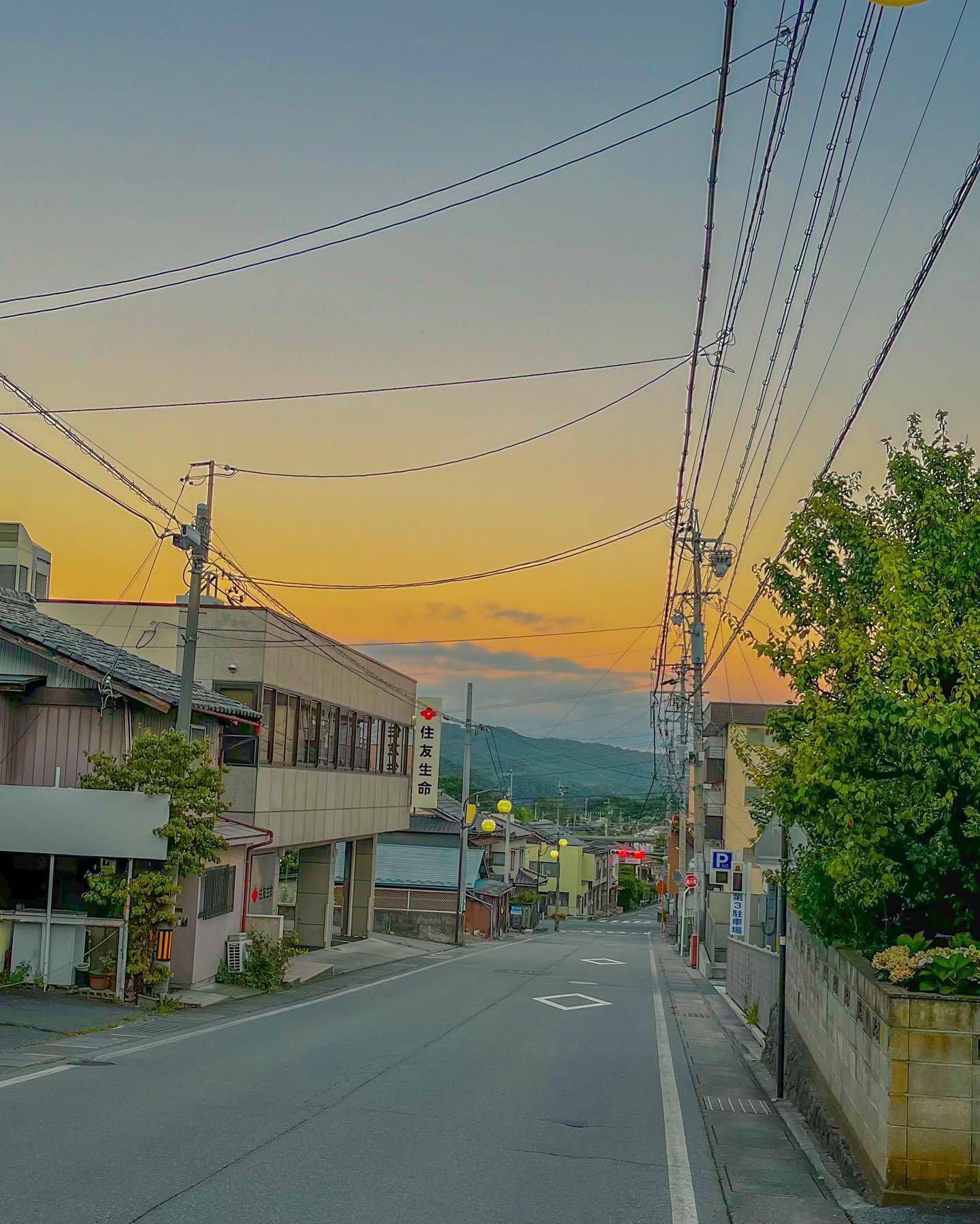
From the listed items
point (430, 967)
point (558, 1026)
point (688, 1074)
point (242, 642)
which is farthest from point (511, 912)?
point (688, 1074)

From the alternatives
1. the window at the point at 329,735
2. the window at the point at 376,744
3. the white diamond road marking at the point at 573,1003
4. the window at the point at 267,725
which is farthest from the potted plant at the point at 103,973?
the window at the point at 376,744

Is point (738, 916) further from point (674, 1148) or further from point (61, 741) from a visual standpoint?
point (674, 1148)

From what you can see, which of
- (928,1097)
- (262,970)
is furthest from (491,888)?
(928,1097)

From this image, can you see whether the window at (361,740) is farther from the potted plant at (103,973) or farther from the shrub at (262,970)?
the potted plant at (103,973)

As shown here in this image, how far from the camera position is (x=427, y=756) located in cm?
4153

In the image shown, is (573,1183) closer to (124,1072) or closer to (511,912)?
(124,1072)

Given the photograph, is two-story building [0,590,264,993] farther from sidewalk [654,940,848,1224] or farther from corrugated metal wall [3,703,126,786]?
sidewalk [654,940,848,1224]

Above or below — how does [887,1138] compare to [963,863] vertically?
below

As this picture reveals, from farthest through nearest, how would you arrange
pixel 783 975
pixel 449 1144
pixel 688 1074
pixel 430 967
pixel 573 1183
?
1. pixel 430 967
2. pixel 688 1074
3. pixel 783 975
4. pixel 449 1144
5. pixel 573 1183

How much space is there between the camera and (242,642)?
28266mm

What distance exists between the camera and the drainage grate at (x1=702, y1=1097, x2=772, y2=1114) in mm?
12938

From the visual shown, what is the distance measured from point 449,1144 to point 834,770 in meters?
4.58

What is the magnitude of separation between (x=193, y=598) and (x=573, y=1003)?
11507 millimetres

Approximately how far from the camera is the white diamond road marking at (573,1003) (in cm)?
2359
